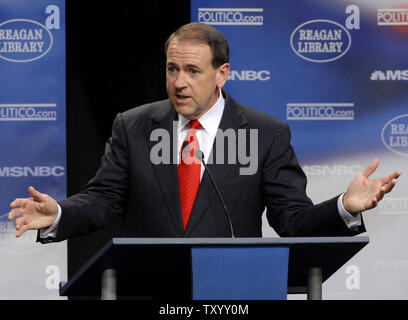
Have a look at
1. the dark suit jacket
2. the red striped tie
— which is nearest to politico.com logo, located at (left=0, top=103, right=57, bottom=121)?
the dark suit jacket

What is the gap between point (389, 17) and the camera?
541cm

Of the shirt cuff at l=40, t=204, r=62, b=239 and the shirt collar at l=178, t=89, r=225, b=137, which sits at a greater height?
the shirt collar at l=178, t=89, r=225, b=137

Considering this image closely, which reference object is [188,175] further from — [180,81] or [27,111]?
[27,111]

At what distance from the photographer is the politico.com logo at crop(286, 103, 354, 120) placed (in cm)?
536

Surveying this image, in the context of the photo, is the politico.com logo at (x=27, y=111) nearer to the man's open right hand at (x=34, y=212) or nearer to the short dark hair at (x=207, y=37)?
the short dark hair at (x=207, y=37)

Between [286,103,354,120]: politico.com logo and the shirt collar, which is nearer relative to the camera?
the shirt collar

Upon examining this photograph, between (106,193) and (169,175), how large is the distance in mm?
319

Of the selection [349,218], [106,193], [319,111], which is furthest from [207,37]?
[319,111]

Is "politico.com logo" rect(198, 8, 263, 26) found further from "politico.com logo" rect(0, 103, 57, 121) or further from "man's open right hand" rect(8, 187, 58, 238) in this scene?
"man's open right hand" rect(8, 187, 58, 238)

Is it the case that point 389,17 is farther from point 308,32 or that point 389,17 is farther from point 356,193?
point 356,193

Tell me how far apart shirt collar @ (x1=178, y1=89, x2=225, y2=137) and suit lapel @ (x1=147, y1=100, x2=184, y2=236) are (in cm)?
4

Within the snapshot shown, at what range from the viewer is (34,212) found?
2.81m

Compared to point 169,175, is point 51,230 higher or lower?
lower

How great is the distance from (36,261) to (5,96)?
1191mm
